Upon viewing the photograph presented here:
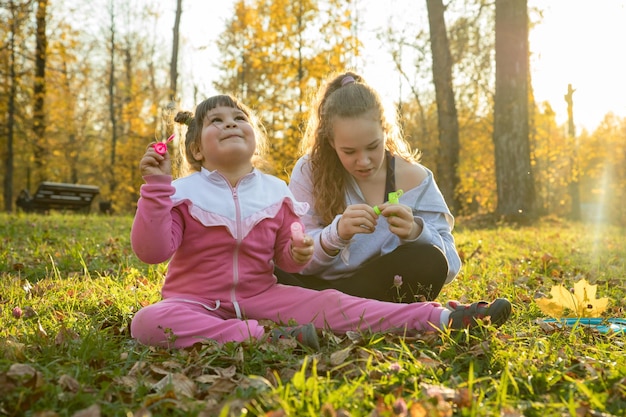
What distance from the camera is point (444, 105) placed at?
12.5 metres

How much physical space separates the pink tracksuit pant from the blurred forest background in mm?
1149

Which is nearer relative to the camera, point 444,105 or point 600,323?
point 600,323

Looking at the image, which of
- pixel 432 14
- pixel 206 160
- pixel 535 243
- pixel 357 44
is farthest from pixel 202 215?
pixel 432 14

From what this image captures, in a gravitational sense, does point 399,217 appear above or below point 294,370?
above

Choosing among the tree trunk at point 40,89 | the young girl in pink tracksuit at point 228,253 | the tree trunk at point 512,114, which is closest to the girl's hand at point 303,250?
the young girl in pink tracksuit at point 228,253

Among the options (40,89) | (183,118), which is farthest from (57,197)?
(183,118)

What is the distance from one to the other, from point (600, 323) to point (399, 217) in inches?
40.8

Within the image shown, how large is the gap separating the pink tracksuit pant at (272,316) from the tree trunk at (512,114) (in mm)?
8035

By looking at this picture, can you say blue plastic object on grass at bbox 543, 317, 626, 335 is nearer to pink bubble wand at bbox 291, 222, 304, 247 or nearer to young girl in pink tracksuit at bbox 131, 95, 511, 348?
young girl in pink tracksuit at bbox 131, 95, 511, 348

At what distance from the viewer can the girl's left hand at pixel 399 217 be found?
2.80 meters

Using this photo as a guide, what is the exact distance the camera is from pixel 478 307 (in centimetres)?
243

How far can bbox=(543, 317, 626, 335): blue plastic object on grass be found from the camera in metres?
2.54

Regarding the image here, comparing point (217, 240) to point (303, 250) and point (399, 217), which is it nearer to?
point (303, 250)

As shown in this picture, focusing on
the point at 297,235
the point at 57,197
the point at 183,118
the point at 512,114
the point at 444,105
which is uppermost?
the point at 444,105
